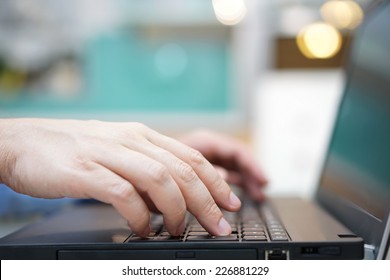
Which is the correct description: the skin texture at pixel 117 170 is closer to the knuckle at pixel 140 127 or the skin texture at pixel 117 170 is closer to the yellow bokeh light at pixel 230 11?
the knuckle at pixel 140 127

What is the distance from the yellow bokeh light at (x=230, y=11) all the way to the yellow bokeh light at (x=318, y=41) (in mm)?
349

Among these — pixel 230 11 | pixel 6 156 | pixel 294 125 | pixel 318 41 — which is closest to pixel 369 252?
pixel 6 156

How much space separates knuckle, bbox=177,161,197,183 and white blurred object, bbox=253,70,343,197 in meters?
1.19

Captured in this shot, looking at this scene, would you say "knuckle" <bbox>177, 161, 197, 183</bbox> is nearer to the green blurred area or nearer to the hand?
the hand

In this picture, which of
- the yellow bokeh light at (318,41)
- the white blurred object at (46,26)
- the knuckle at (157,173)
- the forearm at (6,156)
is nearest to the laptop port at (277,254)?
the knuckle at (157,173)

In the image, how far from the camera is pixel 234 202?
520 millimetres

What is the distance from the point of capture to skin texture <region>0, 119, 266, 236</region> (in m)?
0.45

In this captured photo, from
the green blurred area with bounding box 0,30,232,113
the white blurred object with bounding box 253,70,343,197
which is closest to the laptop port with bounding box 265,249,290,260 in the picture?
the white blurred object with bounding box 253,70,343,197

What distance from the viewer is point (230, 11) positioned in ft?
7.55

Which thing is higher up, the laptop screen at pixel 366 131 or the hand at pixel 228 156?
the laptop screen at pixel 366 131

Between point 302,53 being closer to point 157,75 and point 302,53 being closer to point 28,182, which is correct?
point 157,75

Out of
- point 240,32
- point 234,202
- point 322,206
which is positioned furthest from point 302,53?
point 234,202

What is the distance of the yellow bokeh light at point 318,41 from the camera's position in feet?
6.56

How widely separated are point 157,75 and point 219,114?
0.32 metres
